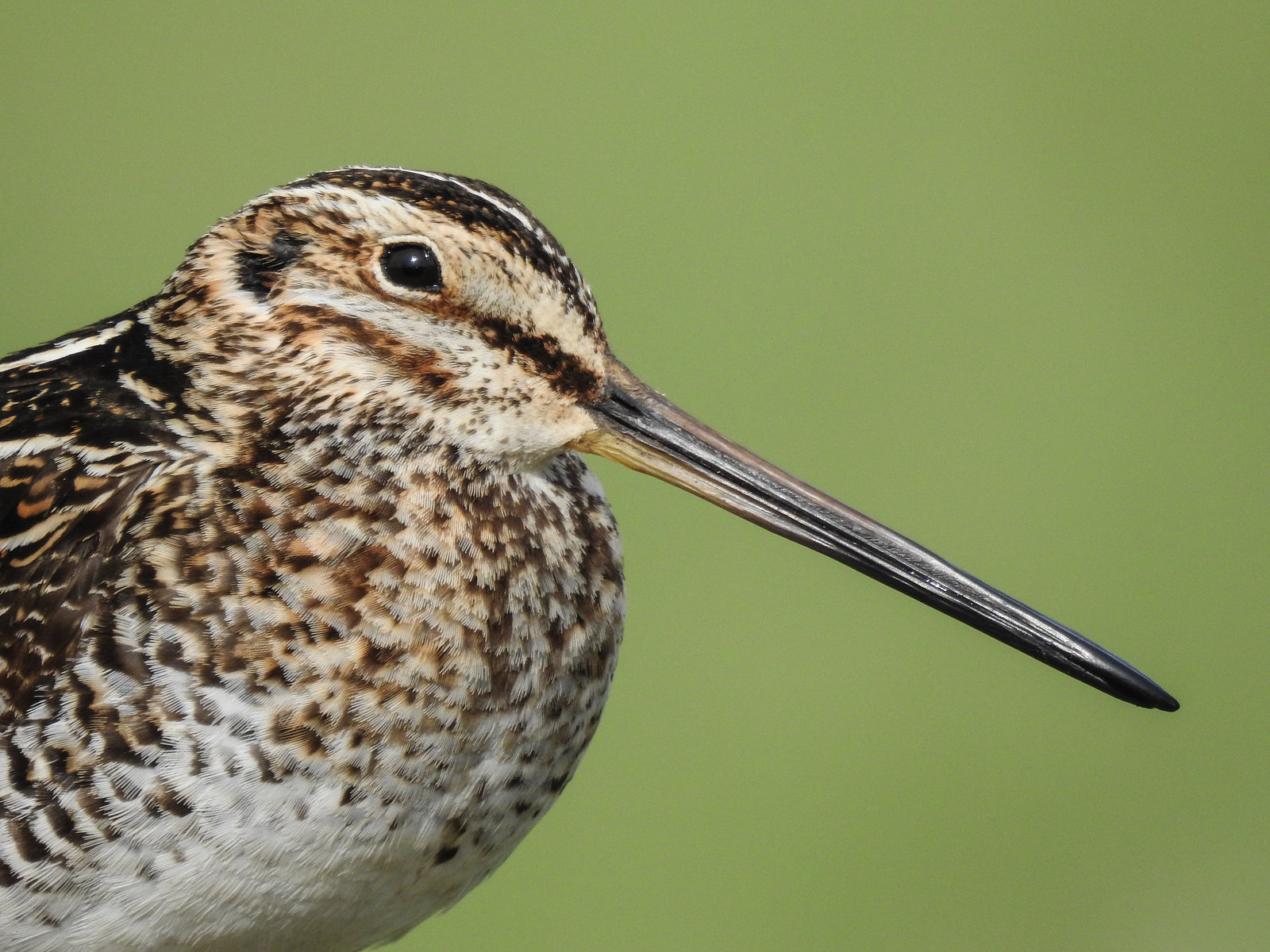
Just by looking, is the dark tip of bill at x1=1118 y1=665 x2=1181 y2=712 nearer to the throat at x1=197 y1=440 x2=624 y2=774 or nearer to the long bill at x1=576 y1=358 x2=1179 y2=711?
the long bill at x1=576 y1=358 x2=1179 y2=711

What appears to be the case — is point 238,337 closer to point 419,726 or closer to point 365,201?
point 365,201

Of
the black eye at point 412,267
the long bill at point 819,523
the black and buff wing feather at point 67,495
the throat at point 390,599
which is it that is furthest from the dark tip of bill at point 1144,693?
the black and buff wing feather at point 67,495

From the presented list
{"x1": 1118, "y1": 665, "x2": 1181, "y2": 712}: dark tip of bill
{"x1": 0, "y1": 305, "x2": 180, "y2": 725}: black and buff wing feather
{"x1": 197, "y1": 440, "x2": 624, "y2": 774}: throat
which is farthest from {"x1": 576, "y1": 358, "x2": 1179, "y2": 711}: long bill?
{"x1": 0, "y1": 305, "x2": 180, "y2": 725}: black and buff wing feather

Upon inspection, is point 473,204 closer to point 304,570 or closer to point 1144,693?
point 304,570

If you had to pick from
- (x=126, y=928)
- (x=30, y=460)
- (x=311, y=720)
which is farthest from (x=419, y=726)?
(x=30, y=460)

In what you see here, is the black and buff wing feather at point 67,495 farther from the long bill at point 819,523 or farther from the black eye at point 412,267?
the long bill at point 819,523

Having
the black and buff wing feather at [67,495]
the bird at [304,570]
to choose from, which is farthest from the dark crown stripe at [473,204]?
the black and buff wing feather at [67,495]

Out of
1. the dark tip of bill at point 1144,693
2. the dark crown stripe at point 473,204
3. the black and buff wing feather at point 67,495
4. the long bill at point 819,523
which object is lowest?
the black and buff wing feather at point 67,495

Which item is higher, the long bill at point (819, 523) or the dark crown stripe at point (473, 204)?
the dark crown stripe at point (473, 204)
